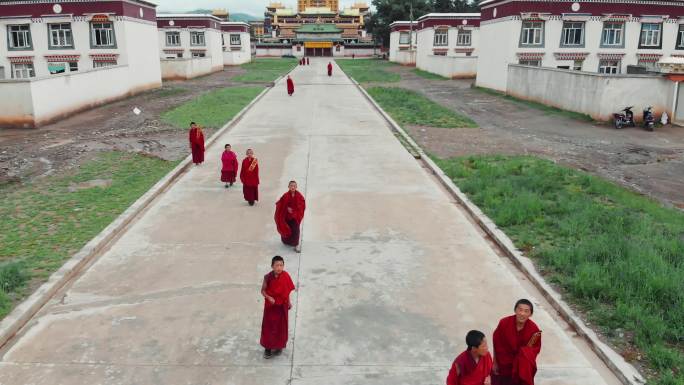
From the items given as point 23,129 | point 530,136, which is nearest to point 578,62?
point 530,136

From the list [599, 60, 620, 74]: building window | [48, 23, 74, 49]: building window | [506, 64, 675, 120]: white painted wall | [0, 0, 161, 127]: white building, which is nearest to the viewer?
[506, 64, 675, 120]: white painted wall

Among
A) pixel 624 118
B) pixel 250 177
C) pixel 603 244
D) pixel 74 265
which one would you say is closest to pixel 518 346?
pixel 603 244

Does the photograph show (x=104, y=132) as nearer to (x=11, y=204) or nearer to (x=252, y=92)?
(x=11, y=204)

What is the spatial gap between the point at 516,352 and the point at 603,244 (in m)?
4.45

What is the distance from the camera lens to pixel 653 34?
3650 centimetres

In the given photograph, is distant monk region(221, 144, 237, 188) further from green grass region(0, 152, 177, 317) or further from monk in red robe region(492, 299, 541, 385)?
monk in red robe region(492, 299, 541, 385)

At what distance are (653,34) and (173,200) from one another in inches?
1385

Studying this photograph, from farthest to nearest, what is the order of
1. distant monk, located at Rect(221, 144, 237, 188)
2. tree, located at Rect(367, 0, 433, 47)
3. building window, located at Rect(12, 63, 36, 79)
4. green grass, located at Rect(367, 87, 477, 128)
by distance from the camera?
tree, located at Rect(367, 0, 433, 47)
building window, located at Rect(12, 63, 36, 79)
green grass, located at Rect(367, 87, 477, 128)
distant monk, located at Rect(221, 144, 237, 188)

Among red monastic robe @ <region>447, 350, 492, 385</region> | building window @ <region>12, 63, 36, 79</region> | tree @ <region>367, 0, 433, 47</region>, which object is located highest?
tree @ <region>367, 0, 433, 47</region>

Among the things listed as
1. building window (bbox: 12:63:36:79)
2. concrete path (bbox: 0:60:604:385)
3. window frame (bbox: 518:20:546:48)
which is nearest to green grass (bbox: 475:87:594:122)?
window frame (bbox: 518:20:546:48)

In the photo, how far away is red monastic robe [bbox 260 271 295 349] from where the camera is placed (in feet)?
20.2

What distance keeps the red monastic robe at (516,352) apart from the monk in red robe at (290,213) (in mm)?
4621

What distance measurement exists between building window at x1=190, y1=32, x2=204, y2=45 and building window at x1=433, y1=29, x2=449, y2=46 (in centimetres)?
2332

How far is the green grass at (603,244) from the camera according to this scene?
6664 mm
